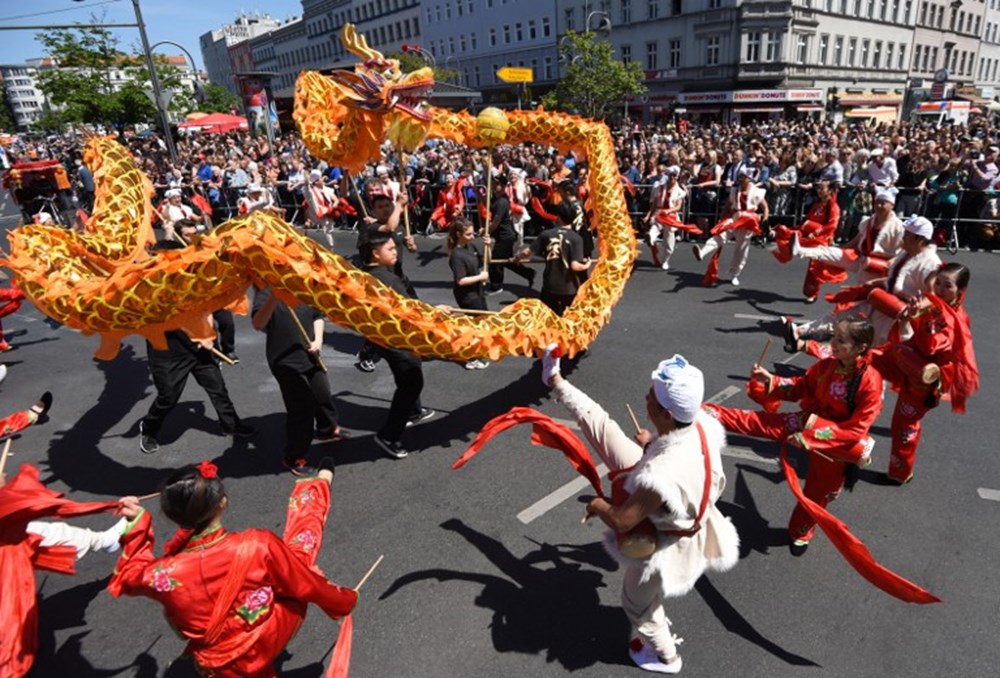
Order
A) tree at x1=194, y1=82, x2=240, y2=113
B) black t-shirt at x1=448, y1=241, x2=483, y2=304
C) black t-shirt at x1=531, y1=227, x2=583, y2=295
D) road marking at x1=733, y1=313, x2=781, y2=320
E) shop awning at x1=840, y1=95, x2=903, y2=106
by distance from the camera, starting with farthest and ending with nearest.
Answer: tree at x1=194, y1=82, x2=240, y2=113 → shop awning at x1=840, y1=95, x2=903, y2=106 → road marking at x1=733, y1=313, x2=781, y2=320 → black t-shirt at x1=448, y1=241, x2=483, y2=304 → black t-shirt at x1=531, y1=227, x2=583, y2=295

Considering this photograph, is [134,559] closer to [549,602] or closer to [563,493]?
[549,602]

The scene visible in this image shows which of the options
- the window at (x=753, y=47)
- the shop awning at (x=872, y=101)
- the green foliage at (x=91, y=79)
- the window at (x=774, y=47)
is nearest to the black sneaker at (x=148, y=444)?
the green foliage at (x=91, y=79)

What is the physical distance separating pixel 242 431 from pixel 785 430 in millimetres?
4524

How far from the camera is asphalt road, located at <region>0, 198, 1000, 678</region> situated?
3.06m

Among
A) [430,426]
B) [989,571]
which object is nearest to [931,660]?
[989,571]

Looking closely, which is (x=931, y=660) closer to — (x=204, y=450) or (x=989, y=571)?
(x=989, y=571)

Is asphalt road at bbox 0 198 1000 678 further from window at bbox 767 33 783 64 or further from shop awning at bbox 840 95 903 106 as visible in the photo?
shop awning at bbox 840 95 903 106

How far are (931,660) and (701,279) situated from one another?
22.9 ft

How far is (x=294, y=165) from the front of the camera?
1714 centimetres

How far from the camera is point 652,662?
293cm

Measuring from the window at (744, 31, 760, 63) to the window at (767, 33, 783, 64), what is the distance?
0.70 meters

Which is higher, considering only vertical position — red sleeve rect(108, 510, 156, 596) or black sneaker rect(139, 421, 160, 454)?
red sleeve rect(108, 510, 156, 596)

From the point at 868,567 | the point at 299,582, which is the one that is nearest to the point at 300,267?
the point at 299,582

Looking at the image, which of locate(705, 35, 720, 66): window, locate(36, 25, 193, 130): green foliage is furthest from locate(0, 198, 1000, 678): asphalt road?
locate(705, 35, 720, 66): window
